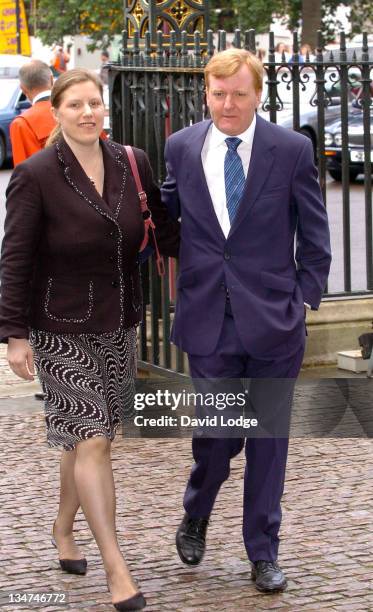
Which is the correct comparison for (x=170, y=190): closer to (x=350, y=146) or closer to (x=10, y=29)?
(x=350, y=146)

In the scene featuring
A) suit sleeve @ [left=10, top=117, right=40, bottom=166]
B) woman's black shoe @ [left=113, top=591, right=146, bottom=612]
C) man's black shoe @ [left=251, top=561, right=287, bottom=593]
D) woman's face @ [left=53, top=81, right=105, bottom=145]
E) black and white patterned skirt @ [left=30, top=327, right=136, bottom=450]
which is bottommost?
man's black shoe @ [left=251, top=561, right=287, bottom=593]

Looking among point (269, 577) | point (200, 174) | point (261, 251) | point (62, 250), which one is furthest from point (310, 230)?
point (269, 577)

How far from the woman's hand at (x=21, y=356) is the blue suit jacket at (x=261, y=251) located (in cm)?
56

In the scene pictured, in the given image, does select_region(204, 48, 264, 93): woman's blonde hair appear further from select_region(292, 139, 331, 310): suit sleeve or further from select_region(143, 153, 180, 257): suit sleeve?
select_region(143, 153, 180, 257): suit sleeve

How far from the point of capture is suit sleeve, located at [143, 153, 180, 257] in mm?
5262

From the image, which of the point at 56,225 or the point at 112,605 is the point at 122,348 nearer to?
the point at 56,225

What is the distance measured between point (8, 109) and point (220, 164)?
1980 cm

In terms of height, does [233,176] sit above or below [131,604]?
above

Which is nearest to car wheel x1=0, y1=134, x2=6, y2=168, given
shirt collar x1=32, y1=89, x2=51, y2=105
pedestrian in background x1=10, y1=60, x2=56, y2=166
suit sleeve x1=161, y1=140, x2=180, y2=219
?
shirt collar x1=32, y1=89, x2=51, y2=105

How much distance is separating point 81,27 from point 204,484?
38.4 m

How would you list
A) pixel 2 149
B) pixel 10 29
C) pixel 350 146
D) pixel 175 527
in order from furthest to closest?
pixel 10 29
pixel 2 149
pixel 350 146
pixel 175 527

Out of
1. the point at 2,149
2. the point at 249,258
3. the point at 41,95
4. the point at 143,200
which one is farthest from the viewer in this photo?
the point at 2,149

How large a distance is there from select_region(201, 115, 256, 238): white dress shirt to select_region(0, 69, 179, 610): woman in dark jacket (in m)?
0.28

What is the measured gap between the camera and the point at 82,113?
495cm
